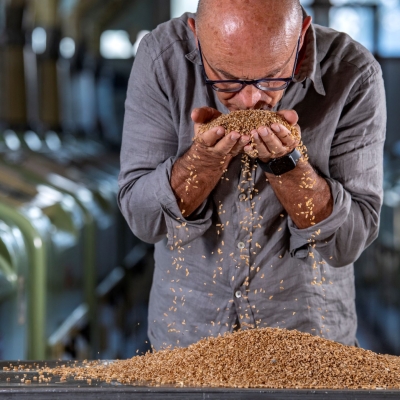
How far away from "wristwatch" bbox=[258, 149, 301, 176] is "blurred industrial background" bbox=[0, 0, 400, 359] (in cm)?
118

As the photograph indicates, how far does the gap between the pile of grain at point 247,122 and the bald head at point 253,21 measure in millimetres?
146

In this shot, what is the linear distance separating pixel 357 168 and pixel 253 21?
486mm

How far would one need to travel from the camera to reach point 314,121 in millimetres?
1803

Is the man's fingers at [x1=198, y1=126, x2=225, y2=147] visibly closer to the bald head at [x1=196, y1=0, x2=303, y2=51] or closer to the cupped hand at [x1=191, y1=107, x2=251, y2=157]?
the cupped hand at [x1=191, y1=107, x2=251, y2=157]

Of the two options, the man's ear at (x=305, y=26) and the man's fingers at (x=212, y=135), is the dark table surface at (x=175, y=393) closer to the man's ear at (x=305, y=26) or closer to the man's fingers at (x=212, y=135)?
the man's fingers at (x=212, y=135)

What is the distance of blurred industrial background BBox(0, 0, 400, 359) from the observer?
2.71m

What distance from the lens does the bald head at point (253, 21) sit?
1510mm

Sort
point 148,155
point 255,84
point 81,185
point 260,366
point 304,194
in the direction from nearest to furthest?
point 260,366 < point 255,84 < point 304,194 < point 148,155 < point 81,185

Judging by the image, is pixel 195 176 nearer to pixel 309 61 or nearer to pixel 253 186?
pixel 253 186

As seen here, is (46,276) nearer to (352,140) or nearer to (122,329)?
(352,140)

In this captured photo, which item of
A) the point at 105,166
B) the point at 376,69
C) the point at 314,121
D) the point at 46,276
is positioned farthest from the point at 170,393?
the point at 105,166

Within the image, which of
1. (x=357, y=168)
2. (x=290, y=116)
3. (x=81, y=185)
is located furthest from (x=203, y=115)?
(x=81, y=185)

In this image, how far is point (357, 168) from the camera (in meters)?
1.80

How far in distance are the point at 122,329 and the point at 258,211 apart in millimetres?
3057
